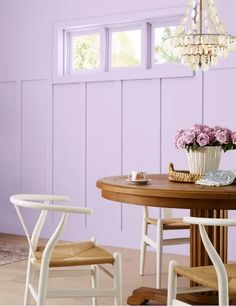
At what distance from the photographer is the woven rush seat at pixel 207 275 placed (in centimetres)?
261

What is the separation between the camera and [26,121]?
654 cm

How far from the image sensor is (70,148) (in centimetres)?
627

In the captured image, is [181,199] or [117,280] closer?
[117,280]

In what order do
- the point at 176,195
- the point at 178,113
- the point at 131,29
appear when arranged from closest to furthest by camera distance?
1. the point at 176,195
2. the point at 178,113
3. the point at 131,29

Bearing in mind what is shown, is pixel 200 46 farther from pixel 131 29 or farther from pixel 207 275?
pixel 131 29

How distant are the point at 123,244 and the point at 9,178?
1.55 metres

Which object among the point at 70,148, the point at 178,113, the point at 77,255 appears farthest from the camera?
the point at 70,148

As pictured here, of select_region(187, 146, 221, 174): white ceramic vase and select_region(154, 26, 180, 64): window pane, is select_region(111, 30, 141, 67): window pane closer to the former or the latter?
select_region(154, 26, 180, 64): window pane

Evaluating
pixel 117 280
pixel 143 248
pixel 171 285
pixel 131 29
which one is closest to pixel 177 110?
pixel 131 29

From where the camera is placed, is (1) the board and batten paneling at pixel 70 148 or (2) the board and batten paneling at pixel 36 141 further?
(2) the board and batten paneling at pixel 36 141

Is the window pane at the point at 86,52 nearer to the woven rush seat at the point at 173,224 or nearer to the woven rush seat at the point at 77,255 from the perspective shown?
the woven rush seat at the point at 173,224

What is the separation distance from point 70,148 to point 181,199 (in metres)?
3.11

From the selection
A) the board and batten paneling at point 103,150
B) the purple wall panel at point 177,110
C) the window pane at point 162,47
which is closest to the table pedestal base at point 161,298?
the purple wall panel at point 177,110

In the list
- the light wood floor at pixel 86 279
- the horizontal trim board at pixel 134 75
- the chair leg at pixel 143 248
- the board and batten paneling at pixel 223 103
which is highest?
the horizontal trim board at pixel 134 75
